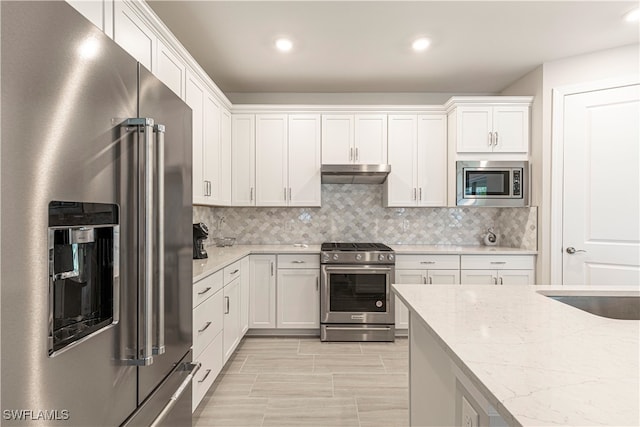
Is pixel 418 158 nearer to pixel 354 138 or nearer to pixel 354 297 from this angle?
pixel 354 138

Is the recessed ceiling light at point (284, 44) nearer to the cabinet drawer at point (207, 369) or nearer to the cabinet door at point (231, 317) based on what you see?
the cabinet door at point (231, 317)

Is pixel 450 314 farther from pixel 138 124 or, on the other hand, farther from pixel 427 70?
pixel 427 70

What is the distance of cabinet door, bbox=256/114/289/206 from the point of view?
377cm

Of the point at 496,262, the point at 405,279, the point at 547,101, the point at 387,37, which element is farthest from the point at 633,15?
the point at 405,279

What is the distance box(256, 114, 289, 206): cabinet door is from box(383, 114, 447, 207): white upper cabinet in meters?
1.20

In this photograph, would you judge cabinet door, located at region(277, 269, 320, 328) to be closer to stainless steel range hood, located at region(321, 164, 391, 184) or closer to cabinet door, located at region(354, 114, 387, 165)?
stainless steel range hood, located at region(321, 164, 391, 184)

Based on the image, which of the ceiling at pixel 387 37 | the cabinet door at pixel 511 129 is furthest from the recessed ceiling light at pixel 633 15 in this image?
the cabinet door at pixel 511 129

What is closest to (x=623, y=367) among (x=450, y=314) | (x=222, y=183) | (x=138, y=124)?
(x=450, y=314)

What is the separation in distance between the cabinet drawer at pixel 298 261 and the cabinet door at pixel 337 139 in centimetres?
107

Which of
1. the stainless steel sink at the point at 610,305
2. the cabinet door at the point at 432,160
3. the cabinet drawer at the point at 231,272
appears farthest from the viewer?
the cabinet door at the point at 432,160

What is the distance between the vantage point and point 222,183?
3436 mm

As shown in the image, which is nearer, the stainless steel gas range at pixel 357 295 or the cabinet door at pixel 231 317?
the cabinet door at pixel 231 317

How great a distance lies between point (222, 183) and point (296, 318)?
1600 millimetres

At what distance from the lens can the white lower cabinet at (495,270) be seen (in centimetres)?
342
